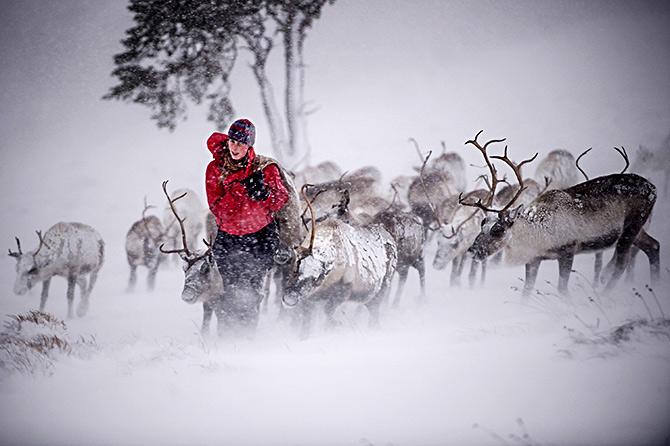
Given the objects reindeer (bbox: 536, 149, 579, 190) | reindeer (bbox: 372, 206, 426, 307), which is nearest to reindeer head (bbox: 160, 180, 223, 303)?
reindeer (bbox: 372, 206, 426, 307)

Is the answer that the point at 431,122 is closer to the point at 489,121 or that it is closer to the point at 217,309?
the point at 489,121

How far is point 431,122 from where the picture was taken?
655 inches

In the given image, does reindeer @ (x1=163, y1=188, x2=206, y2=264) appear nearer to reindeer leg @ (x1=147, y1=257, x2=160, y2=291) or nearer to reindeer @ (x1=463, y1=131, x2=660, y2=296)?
reindeer leg @ (x1=147, y1=257, x2=160, y2=291)

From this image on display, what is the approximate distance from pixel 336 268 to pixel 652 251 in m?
4.47

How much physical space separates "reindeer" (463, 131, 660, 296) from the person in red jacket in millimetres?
2655

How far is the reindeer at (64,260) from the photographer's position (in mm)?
7246

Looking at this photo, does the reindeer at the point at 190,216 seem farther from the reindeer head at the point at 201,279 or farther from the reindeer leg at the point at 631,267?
the reindeer leg at the point at 631,267

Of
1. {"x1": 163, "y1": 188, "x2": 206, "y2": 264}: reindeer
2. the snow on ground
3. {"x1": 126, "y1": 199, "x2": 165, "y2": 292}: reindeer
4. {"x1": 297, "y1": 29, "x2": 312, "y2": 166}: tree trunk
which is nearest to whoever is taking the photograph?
the snow on ground

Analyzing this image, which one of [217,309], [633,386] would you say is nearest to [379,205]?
[217,309]

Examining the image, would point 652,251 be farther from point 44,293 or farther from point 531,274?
point 44,293

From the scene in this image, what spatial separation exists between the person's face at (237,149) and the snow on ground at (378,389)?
2.01 m

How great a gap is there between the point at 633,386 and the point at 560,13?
13.2 meters

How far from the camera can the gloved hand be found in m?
3.71

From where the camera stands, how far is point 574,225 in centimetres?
471
